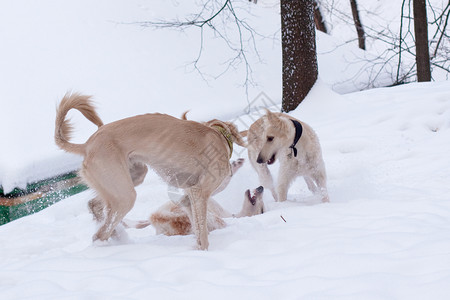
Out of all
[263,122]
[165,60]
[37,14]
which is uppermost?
[37,14]

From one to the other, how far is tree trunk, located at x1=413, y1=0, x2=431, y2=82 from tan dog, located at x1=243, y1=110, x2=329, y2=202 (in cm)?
512

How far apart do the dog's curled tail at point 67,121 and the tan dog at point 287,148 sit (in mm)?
1700

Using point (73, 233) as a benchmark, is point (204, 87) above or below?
above

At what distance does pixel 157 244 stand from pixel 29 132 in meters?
3.37

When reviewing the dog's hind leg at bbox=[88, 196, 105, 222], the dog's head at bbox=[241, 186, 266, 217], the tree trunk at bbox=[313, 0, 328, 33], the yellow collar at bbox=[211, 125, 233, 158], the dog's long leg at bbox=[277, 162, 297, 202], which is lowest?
the dog's head at bbox=[241, 186, 266, 217]

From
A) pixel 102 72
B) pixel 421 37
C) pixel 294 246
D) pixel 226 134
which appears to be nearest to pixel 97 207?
pixel 226 134

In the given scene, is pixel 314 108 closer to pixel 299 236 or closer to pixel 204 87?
pixel 204 87

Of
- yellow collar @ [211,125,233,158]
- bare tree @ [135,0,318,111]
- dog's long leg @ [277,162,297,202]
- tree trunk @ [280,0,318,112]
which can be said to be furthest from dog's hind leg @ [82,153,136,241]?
tree trunk @ [280,0,318,112]

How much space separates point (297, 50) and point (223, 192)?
310 centimetres

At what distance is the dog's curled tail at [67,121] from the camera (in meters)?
3.49

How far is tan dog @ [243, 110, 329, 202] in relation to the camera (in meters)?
4.56

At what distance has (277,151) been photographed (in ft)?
15.2

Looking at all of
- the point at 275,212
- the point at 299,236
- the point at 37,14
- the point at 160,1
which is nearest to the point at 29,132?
the point at 37,14

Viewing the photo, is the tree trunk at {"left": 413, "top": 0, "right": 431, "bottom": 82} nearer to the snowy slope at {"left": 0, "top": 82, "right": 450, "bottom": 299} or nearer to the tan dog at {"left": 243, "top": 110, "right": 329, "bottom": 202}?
the snowy slope at {"left": 0, "top": 82, "right": 450, "bottom": 299}
